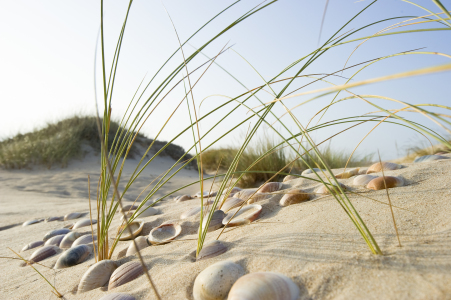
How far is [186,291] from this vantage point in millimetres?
969

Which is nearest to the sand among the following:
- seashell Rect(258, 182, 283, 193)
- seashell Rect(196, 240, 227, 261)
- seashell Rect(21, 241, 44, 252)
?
seashell Rect(196, 240, 227, 261)

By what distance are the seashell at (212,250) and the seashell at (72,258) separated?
89 centimetres

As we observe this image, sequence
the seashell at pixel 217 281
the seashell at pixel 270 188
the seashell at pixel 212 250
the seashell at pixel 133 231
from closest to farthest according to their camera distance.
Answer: the seashell at pixel 217 281 < the seashell at pixel 212 250 < the seashell at pixel 133 231 < the seashell at pixel 270 188

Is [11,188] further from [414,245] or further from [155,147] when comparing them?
[414,245]

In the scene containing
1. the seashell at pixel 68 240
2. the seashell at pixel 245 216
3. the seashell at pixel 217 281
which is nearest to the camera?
the seashell at pixel 217 281

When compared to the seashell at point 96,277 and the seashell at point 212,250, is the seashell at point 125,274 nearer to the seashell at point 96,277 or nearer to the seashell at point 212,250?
the seashell at point 96,277

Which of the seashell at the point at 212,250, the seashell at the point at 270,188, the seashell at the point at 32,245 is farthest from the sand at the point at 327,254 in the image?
the seashell at the point at 270,188

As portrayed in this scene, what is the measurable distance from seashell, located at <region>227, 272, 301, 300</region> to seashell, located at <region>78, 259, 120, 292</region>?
0.70 meters

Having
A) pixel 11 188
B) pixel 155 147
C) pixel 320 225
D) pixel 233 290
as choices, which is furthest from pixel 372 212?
pixel 155 147

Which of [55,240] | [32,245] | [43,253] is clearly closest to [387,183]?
[43,253]

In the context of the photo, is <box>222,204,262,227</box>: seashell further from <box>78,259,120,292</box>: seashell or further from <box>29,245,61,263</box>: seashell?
<box>29,245,61,263</box>: seashell

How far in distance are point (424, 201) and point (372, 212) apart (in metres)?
0.22

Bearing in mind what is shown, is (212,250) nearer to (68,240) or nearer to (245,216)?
(245,216)

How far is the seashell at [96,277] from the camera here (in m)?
1.23
